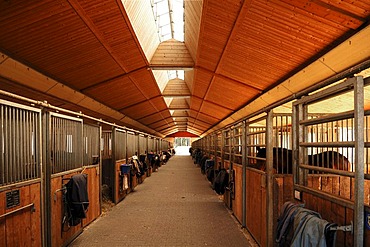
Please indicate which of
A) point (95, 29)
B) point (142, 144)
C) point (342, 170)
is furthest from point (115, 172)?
point (342, 170)

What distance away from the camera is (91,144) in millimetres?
5039

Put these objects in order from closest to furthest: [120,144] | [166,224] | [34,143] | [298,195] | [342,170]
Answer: [342,170], [298,195], [34,143], [166,224], [120,144]

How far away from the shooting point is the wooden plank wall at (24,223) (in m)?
2.40

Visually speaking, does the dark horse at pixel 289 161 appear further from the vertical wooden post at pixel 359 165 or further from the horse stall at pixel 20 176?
the horse stall at pixel 20 176

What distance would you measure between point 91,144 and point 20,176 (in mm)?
2290

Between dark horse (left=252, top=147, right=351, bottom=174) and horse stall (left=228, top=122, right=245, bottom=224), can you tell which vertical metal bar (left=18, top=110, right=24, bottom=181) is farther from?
horse stall (left=228, top=122, right=245, bottom=224)

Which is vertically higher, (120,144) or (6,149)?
(6,149)

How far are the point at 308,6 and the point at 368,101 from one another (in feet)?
8.11

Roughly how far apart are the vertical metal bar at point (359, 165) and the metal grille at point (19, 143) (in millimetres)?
2490

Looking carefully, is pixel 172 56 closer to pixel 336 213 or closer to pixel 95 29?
pixel 95 29

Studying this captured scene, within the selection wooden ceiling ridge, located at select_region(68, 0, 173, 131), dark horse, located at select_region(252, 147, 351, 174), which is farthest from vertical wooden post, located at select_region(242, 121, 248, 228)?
wooden ceiling ridge, located at select_region(68, 0, 173, 131)

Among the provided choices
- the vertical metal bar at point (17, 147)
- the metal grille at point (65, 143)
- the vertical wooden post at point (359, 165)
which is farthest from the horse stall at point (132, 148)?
the vertical wooden post at point (359, 165)

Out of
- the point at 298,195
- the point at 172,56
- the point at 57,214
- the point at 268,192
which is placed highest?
the point at 172,56

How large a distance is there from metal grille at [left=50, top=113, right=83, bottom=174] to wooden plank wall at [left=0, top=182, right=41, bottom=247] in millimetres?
550
